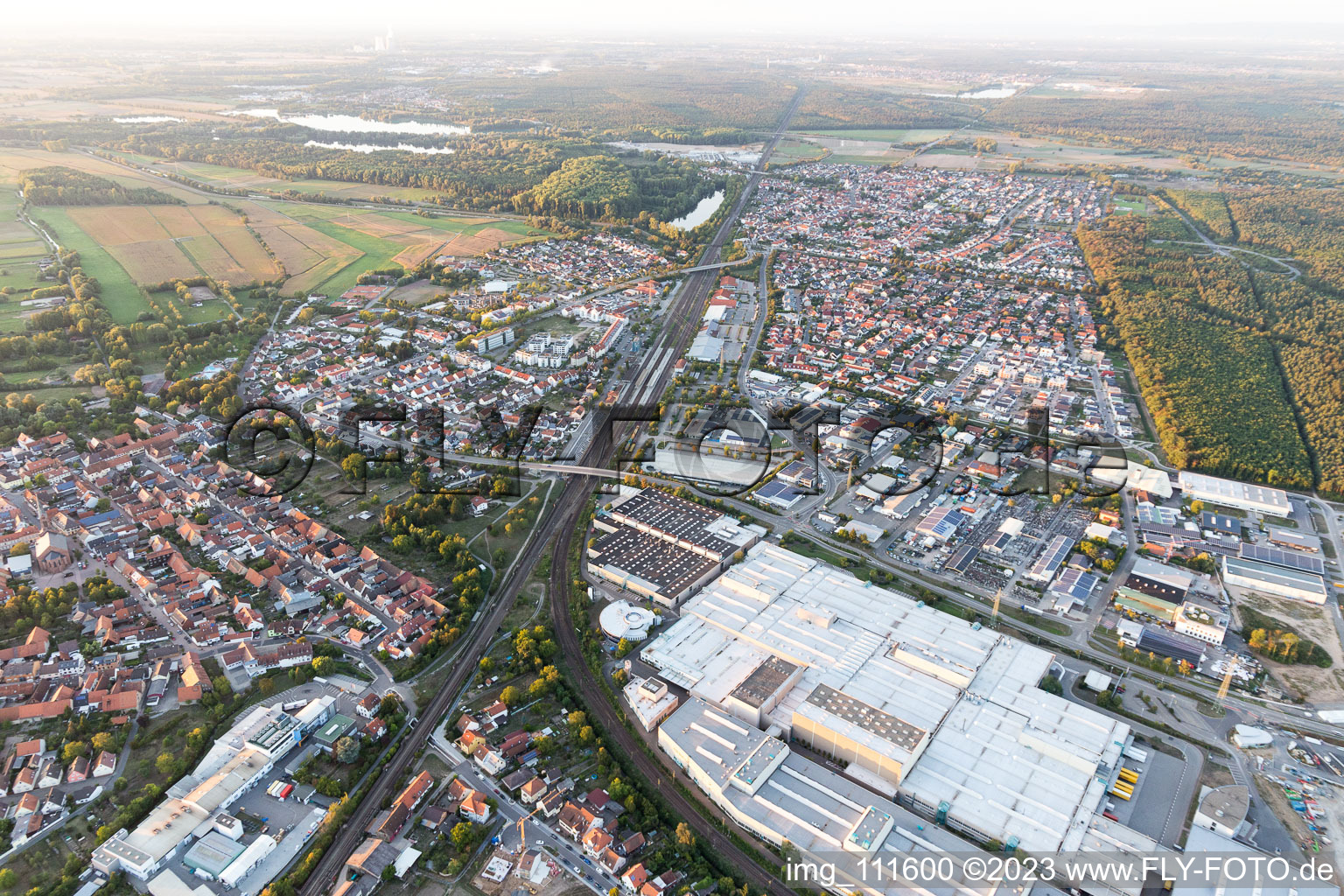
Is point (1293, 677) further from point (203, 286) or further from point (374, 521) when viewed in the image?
point (203, 286)

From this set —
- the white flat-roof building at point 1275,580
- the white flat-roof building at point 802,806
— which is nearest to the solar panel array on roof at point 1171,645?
the white flat-roof building at point 1275,580

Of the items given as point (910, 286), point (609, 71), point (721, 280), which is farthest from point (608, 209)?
point (609, 71)

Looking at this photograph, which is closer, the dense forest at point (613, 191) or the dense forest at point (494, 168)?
the dense forest at point (613, 191)

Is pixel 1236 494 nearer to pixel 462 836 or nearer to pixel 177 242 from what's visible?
pixel 462 836

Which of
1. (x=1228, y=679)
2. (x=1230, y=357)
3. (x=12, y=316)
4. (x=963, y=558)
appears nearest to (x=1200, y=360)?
(x=1230, y=357)

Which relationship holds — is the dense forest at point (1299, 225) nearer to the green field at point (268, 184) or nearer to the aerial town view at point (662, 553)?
the aerial town view at point (662, 553)
